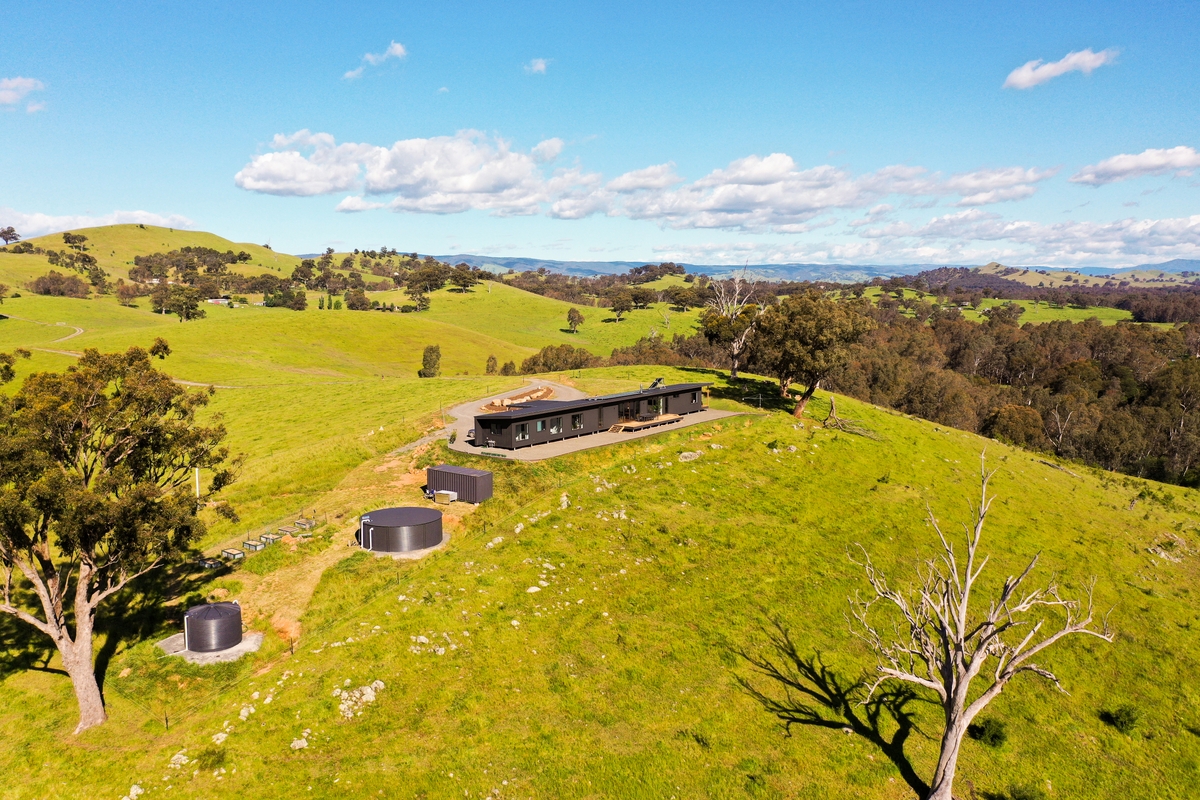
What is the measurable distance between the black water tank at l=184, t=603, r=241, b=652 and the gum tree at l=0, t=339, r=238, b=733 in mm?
3544

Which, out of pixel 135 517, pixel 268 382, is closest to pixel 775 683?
pixel 135 517

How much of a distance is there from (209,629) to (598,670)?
17.7 m

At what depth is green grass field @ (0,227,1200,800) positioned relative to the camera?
21.0 meters

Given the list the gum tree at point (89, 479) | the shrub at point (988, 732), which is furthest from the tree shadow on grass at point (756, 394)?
the gum tree at point (89, 479)

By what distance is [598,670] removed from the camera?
26328mm

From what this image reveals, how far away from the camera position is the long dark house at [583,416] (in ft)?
166

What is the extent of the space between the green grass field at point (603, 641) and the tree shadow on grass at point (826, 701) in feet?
1.15

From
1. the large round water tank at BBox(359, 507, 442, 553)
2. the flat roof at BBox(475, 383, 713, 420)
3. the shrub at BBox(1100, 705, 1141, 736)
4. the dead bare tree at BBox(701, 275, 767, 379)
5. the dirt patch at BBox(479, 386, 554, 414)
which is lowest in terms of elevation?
the shrub at BBox(1100, 705, 1141, 736)

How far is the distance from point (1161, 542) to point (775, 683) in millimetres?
Answer: 38376

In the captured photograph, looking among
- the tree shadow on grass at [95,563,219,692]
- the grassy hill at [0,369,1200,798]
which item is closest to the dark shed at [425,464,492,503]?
the grassy hill at [0,369,1200,798]

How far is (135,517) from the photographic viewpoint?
24281mm

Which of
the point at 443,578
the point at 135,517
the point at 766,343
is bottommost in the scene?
the point at 443,578

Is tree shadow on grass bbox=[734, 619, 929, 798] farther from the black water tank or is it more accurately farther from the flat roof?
the flat roof

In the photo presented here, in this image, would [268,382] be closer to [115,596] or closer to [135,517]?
[115,596]
